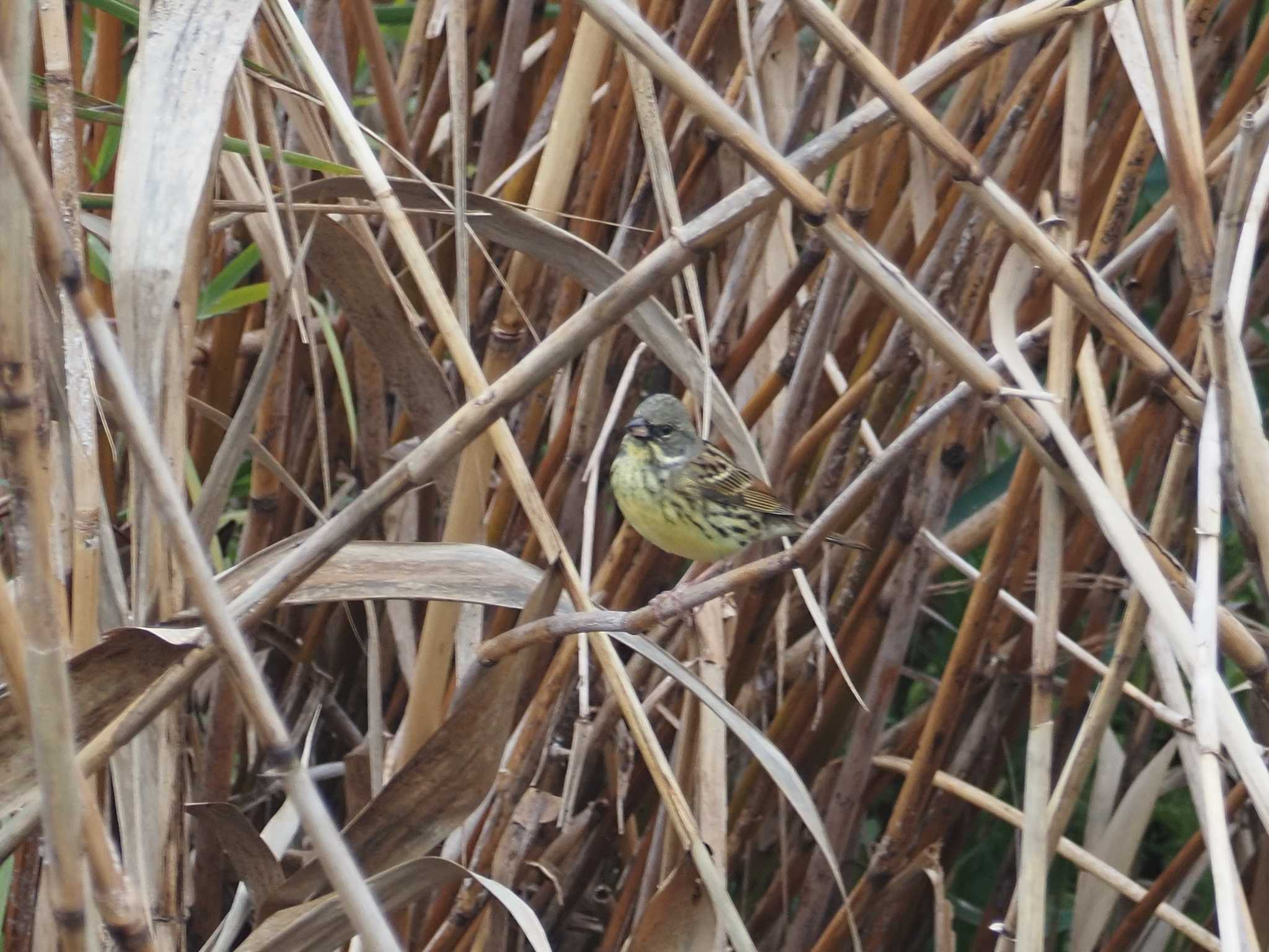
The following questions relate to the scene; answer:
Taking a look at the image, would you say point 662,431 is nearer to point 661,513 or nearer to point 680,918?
point 661,513

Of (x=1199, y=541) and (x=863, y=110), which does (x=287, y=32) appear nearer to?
(x=863, y=110)

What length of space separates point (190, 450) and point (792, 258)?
1.12m

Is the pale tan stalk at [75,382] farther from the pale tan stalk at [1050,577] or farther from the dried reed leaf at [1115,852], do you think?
the dried reed leaf at [1115,852]

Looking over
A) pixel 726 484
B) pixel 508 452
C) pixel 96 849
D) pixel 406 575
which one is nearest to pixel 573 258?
pixel 508 452

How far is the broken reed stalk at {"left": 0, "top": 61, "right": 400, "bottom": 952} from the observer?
901 mm

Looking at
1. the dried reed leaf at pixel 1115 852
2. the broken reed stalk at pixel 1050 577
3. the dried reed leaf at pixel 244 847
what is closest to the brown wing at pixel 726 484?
the dried reed leaf at pixel 1115 852

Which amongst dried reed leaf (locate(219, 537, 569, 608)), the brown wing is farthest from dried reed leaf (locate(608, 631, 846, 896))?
the brown wing

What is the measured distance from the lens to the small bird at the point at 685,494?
245cm

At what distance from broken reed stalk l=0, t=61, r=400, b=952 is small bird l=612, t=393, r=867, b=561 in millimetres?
1319

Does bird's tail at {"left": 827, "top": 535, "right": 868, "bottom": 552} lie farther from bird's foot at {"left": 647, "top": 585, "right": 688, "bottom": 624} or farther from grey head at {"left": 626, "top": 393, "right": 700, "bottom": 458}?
bird's foot at {"left": 647, "top": 585, "right": 688, "bottom": 624}

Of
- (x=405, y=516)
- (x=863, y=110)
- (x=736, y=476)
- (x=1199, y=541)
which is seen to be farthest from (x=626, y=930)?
(x=863, y=110)

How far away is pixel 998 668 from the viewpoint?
2660 mm

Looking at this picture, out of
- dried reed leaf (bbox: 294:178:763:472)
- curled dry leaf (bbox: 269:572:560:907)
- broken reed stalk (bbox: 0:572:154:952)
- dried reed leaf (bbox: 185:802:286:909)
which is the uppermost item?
dried reed leaf (bbox: 294:178:763:472)

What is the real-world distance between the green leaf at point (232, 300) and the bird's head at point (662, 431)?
30.3 inches
